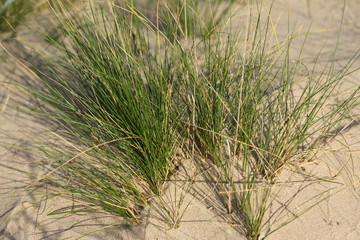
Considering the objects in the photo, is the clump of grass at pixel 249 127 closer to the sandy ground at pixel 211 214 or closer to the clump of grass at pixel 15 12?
the sandy ground at pixel 211 214

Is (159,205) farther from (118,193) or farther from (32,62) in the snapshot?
(32,62)

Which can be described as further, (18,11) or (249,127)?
(18,11)

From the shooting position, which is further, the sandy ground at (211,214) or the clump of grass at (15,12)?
the clump of grass at (15,12)

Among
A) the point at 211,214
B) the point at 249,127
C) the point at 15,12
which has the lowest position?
the point at 211,214

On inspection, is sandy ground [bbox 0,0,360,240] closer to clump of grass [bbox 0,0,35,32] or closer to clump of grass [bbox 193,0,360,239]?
clump of grass [bbox 193,0,360,239]

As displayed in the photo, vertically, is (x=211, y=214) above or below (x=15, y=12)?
below

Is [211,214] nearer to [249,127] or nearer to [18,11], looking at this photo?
[249,127]

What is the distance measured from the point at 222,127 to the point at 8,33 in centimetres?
229

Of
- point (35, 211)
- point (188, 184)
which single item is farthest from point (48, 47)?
point (188, 184)

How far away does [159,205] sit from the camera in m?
1.68

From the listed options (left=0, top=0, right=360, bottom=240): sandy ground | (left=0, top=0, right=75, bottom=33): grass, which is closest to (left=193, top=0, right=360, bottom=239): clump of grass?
(left=0, top=0, right=360, bottom=240): sandy ground

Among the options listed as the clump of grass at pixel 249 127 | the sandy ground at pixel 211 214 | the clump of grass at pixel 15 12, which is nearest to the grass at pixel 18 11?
the clump of grass at pixel 15 12

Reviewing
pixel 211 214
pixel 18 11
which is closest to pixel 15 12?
pixel 18 11

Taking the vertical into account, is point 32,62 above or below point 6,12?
below
